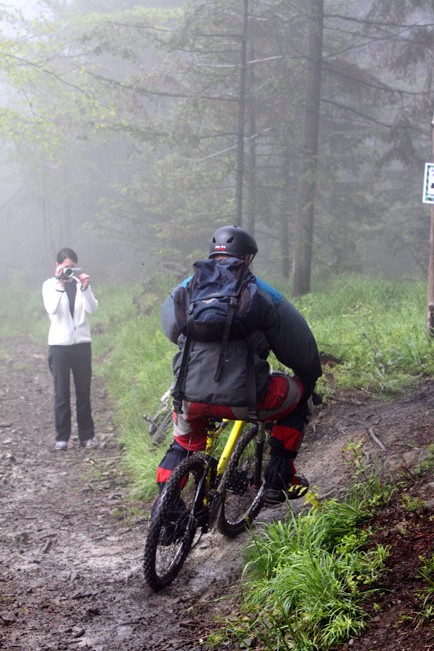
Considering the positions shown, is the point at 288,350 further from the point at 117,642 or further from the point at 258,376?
the point at 117,642

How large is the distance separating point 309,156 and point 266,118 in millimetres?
6189

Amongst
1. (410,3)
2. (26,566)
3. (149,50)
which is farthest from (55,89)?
(26,566)

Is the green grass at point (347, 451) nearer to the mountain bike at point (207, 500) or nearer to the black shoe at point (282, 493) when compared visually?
the black shoe at point (282, 493)

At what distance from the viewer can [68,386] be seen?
9430mm

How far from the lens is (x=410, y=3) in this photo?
698 inches

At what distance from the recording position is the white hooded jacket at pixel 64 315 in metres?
9.32

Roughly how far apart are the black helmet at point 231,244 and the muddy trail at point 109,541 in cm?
188

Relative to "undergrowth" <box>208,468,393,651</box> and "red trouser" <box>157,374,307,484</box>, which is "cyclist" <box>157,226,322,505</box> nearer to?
"red trouser" <box>157,374,307,484</box>

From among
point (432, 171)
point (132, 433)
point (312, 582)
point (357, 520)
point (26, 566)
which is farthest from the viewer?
point (132, 433)

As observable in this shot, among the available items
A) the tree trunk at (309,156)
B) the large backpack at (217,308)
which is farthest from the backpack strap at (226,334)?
the tree trunk at (309,156)

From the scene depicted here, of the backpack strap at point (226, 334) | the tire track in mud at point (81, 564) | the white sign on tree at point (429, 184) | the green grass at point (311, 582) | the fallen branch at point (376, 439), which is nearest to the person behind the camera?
the green grass at point (311, 582)

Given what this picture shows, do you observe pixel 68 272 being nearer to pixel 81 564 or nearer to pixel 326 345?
pixel 326 345

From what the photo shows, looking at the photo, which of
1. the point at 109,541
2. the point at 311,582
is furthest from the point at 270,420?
the point at 109,541

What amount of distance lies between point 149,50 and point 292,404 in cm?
3442
